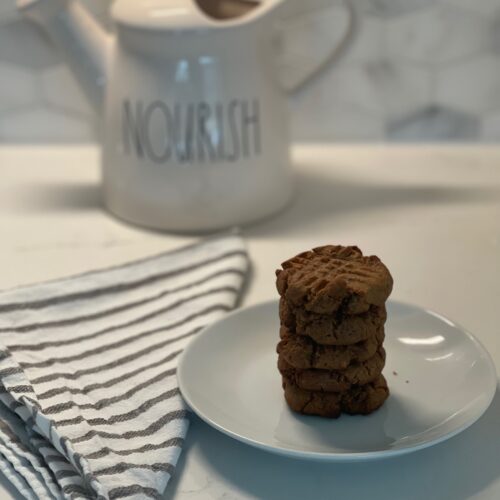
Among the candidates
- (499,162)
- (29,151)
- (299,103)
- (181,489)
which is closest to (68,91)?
(29,151)

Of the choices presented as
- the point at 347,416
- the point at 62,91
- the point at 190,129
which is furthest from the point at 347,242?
the point at 62,91

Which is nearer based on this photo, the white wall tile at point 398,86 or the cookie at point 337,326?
the cookie at point 337,326

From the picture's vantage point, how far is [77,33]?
2.56ft

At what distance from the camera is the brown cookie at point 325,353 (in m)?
0.50

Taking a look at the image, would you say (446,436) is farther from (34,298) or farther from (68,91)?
(68,91)

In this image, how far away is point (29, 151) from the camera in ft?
3.22

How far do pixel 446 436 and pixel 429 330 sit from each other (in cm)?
13

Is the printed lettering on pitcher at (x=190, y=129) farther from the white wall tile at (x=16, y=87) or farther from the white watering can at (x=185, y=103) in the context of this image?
the white wall tile at (x=16, y=87)

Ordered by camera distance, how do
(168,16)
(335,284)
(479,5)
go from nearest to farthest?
1. (335,284)
2. (168,16)
3. (479,5)

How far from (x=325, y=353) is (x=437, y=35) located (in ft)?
1.68

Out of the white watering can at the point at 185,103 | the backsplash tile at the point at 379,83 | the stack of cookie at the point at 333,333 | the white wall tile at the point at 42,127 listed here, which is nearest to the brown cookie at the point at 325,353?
the stack of cookie at the point at 333,333

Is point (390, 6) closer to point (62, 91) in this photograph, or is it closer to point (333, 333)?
point (62, 91)

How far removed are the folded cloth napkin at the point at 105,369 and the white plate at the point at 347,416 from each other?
0.02 metres

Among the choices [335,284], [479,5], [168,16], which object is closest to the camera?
[335,284]
